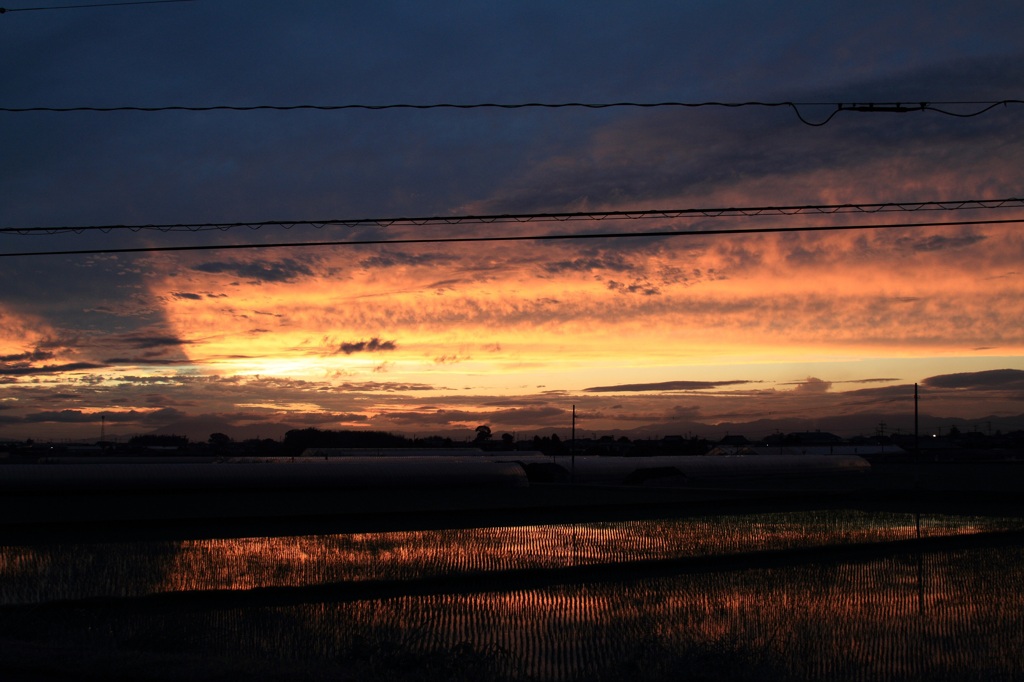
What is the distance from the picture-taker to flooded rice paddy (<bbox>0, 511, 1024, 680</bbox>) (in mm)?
10000

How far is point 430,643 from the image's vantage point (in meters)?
11.3

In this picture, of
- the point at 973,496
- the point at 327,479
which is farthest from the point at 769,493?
the point at 327,479

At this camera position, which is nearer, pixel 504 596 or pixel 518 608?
pixel 518 608

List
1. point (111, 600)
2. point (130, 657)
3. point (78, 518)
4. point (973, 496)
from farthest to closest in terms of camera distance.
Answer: point (973, 496)
point (78, 518)
point (111, 600)
point (130, 657)

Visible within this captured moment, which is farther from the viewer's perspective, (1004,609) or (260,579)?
(260,579)

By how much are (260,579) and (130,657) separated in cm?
665

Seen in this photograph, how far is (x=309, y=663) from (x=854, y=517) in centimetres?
2444

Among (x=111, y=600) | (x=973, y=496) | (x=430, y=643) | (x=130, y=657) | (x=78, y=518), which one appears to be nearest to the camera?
(x=130, y=657)

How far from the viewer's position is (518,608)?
45.4ft

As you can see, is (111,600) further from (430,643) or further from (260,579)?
(430,643)

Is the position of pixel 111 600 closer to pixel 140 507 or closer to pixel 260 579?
pixel 260 579

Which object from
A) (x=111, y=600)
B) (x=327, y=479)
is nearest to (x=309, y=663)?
(x=111, y=600)

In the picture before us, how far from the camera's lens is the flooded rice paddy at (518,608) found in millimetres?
10000

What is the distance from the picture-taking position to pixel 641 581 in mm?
16516
